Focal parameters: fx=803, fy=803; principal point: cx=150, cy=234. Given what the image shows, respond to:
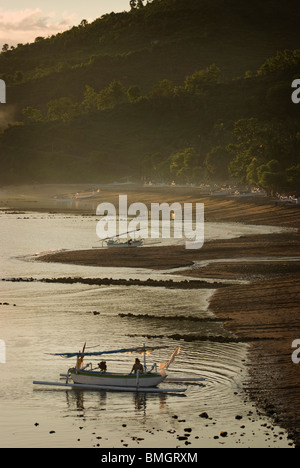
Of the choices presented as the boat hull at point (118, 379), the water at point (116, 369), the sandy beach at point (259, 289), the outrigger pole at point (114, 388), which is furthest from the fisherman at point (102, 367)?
the sandy beach at point (259, 289)

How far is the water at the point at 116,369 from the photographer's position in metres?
36.5

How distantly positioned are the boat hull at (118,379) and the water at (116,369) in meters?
0.66

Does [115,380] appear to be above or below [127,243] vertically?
below

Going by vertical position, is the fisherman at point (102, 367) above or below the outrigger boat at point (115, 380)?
above

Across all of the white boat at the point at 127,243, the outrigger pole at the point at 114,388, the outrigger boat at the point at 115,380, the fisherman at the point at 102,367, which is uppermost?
the white boat at the point at 127,243

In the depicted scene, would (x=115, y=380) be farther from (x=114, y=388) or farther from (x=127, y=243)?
(x=127, y=243)

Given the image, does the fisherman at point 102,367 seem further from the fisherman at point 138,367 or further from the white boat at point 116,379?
the fisherman at point 138,367

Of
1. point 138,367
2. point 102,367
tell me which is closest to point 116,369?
point 102,367

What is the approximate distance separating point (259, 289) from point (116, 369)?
25.8 meters

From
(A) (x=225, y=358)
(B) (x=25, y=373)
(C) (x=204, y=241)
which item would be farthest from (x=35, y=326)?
(C) (x=204, y=241)

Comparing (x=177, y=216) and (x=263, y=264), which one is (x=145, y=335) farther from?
(x=177, y=216)

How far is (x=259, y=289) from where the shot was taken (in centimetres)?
7038

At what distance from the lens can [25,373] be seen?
4703cm

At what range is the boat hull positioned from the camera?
43.7 metres
